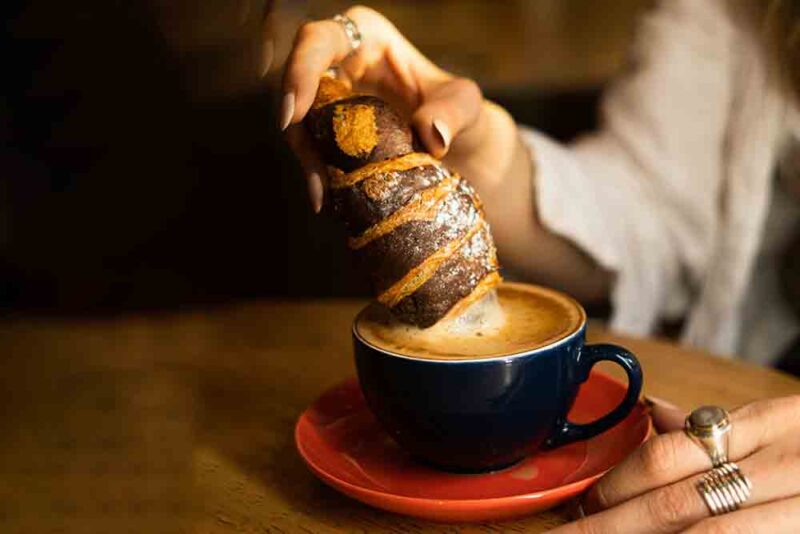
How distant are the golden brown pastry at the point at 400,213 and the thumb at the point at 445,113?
0.02m

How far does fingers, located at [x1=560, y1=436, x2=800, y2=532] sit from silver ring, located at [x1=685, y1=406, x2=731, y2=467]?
0.05 feet

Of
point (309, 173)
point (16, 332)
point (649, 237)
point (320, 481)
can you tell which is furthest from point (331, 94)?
point (649, 237)

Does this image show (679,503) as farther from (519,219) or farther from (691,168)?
(691,168)

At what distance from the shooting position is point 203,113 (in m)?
1.85

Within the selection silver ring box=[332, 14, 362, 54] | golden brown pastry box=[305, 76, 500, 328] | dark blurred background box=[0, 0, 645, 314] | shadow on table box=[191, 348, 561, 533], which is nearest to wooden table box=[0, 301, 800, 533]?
shadow on table box=[191, 348, 561, 533]

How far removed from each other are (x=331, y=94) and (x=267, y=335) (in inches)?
11.5

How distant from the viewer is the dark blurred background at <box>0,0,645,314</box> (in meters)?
1.62

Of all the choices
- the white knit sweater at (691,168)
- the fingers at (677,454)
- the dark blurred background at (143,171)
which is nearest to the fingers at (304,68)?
the fingers at (677,454)

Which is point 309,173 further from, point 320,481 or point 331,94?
point 320,481

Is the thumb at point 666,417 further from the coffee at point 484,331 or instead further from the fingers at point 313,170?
the fingers at point 313,170

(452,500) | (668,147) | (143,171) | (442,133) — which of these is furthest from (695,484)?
(143,171)

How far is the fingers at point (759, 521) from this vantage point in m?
0.40

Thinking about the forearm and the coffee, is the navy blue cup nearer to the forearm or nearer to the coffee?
the coffee

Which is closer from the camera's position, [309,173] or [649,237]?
[309,173]
